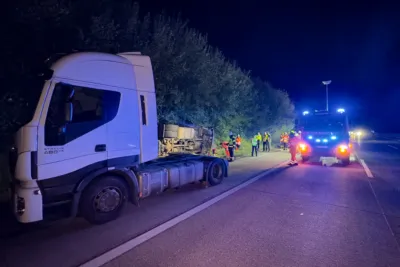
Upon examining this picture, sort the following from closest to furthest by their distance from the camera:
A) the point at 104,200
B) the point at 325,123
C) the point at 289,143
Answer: the point at 104,200
the point at 325,123
the point at 289,143

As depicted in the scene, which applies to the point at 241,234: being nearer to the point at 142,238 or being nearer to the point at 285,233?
the point at 285,233

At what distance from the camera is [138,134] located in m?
6.09

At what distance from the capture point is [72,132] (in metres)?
4.90

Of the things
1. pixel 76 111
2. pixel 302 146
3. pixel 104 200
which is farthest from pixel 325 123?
pixel 76 111

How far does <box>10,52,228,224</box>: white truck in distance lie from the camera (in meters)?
4.55

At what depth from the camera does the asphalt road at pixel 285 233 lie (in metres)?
4.03

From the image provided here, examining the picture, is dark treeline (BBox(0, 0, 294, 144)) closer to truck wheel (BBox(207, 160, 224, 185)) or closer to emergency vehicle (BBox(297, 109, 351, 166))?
truck wheel (BBox(207, 160, 224, 185))

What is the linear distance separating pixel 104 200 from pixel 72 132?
1.42 m

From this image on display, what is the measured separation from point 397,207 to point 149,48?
1025 centimetres

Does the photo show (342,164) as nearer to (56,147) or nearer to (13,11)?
(56,147)

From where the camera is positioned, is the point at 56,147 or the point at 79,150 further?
the point at 79,150

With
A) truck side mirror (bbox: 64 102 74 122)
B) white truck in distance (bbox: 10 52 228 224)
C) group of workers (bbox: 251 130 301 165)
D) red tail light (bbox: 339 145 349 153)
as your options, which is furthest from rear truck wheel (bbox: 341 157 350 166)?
truck side mirror (bbox: 64 102 74 122)

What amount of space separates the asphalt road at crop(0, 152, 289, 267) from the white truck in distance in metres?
0.35

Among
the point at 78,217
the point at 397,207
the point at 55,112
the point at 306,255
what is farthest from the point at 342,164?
the point at 55,112
